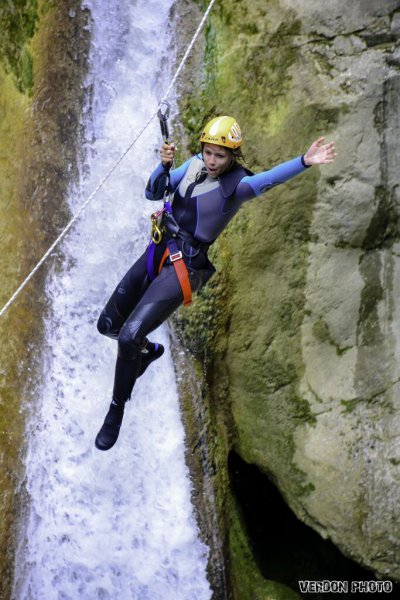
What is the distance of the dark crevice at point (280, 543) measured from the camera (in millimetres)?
6375

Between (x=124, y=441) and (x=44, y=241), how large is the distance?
1634 mm

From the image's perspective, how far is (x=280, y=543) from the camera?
6660mm

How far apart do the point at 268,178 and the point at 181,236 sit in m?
0.62

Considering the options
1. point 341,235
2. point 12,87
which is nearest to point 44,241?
point 12,87

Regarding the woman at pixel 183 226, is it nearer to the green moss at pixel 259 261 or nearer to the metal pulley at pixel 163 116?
the metal pulley at pixel 163 116

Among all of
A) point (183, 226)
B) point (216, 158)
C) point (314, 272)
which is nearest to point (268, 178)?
point (216, 158)

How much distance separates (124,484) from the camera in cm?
598

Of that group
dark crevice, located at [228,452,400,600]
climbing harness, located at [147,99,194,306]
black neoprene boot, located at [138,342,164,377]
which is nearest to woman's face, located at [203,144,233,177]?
climbing harness, located at [147,99,194,306]

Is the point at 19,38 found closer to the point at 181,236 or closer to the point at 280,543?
the point at 181,236

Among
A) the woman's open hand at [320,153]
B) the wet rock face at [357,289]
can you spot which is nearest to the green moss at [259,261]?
the wet rock face at [357,289]

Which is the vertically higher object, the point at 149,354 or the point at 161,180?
the point at 161,180

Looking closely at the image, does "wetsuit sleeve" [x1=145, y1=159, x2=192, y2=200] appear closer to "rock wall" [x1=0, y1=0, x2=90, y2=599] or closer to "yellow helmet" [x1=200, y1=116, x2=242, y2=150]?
"yellow helmet" [x1=200, y1=116, x2=242, y2=150]

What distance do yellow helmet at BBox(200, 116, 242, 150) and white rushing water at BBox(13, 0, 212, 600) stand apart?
1.78 meters

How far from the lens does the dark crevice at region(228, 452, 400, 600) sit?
20.9ft
